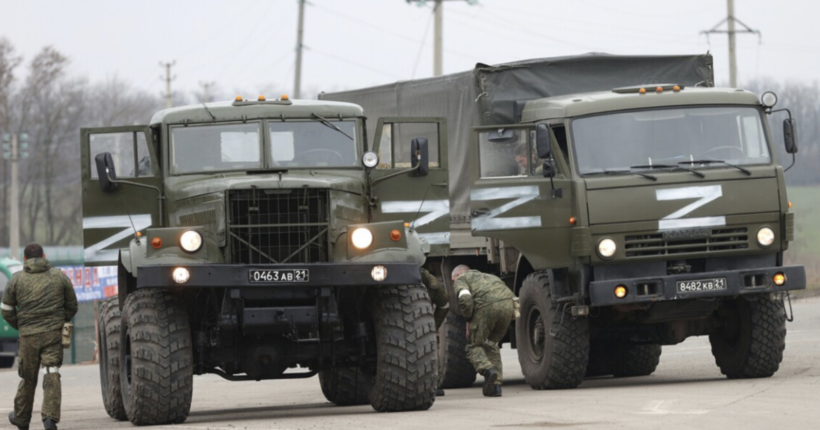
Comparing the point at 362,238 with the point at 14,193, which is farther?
the point at 14,193

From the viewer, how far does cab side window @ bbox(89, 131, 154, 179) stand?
46.7 feet

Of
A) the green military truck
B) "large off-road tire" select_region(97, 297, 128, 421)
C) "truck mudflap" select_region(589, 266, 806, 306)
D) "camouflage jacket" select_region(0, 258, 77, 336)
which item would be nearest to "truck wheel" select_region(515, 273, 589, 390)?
"truck mudflap" select_region(589, 266, 806, 306)

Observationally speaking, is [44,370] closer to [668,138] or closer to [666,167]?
[666,167]

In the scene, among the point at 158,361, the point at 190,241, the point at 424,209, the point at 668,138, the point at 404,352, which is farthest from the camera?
the point at 668,138

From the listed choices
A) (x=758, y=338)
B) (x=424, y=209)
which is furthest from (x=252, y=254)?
(x=758, y=338)

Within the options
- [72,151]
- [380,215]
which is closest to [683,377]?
[380,215]

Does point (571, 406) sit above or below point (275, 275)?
below

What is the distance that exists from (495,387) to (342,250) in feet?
11.1

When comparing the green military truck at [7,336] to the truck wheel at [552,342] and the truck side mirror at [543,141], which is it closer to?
the truck wheel at [552,342]

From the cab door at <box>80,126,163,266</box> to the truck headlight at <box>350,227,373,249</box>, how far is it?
2.17 meters

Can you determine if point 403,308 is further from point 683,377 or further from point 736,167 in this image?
point 683,377

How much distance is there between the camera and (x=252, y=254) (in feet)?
43.7

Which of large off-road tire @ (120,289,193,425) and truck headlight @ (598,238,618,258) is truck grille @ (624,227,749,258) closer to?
truck headlight @ (598,238,618,258)

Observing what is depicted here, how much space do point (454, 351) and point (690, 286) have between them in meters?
3.71
